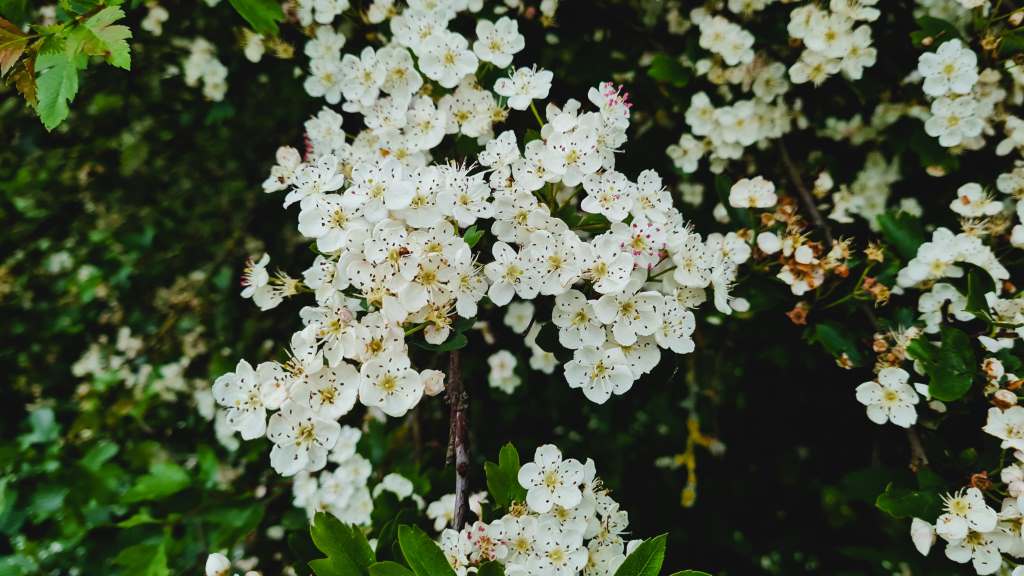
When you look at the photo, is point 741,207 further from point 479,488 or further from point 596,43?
point 479,488

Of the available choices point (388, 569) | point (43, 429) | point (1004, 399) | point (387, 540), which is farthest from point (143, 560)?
point (1004, 399)

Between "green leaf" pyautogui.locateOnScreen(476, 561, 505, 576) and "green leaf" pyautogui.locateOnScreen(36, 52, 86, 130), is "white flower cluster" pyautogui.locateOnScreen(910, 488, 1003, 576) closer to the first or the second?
"green leaf" pyautogui.locateOnScreen(476, 561, 505, 576)

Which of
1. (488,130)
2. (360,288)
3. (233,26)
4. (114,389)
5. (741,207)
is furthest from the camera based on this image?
(114,389)

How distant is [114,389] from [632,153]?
2226 millimetres

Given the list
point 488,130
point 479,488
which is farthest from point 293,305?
point 488,130

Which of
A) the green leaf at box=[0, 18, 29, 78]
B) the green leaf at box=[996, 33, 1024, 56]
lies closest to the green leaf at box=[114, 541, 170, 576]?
the green leaf at box=[0, 18, 29, 78]

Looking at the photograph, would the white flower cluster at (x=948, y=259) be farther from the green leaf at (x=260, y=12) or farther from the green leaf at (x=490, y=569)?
the green leaf at (x=260, y=12)

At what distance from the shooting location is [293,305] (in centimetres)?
215

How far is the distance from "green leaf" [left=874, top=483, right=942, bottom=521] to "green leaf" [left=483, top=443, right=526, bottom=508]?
691 millimetres

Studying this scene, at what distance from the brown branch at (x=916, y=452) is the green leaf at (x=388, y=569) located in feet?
3.49

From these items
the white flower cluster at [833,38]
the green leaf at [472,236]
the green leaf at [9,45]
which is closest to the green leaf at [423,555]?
the green leaf at [472,236]

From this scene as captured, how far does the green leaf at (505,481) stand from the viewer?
130 cm

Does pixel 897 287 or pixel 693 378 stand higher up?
pixel 897 287

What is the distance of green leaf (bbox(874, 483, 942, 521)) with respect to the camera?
1.34 meters
